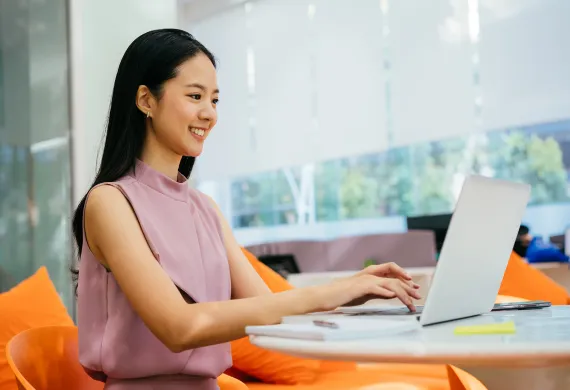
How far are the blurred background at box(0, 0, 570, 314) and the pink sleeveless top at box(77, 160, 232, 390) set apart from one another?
2.26m

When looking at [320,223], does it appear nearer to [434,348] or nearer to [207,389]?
[207,389]

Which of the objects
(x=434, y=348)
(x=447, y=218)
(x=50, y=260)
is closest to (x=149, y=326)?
(x=434, y=348)

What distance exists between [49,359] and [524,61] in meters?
5.00

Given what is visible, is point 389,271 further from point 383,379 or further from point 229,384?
point 383,379

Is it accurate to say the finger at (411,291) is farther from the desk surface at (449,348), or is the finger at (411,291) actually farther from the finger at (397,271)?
the desk surface at (449,348)

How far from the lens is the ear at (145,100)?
4.74 feet

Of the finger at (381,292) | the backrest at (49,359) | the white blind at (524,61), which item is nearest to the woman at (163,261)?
the finger at (381,292)

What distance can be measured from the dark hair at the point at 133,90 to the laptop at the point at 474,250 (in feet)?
1.83

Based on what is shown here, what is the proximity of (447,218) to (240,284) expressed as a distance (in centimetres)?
389

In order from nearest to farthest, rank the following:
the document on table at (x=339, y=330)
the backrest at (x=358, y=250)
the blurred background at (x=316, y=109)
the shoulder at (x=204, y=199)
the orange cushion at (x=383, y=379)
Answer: the document on table at (x=339, y=330) < the shoulder at (x=204, y=199) < the orange cushion at (x=383, y=379) < the blurred background at (x=316, y=109) < the backrest at (x=358, y=250)

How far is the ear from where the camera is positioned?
1443 millimetres

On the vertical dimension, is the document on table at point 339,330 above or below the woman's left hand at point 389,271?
below

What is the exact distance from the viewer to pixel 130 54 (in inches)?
57.8

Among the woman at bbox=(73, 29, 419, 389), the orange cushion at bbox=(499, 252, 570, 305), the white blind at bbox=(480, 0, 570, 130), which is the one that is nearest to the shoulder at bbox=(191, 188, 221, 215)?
the woman at bbox=(73, 29, 419, 389)
